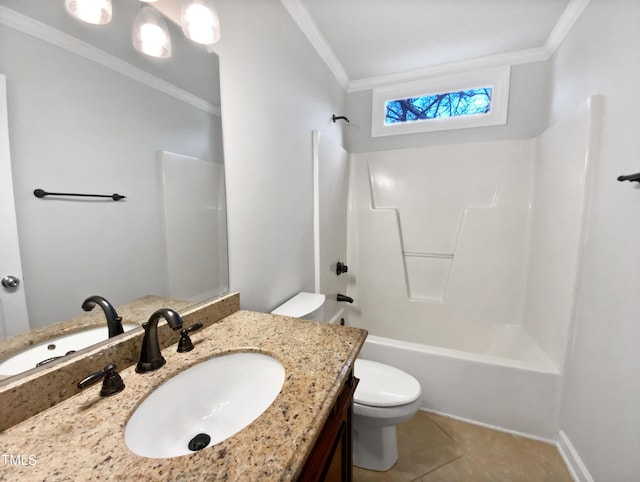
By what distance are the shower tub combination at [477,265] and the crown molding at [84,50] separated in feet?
5.16

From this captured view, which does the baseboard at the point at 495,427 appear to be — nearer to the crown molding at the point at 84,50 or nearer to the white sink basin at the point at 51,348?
the white sink basin at the point at 51,348

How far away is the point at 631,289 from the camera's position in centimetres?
104

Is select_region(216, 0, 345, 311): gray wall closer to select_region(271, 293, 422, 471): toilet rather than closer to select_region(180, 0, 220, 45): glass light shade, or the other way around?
select_region(180, 0, 220, 45): glass light shade

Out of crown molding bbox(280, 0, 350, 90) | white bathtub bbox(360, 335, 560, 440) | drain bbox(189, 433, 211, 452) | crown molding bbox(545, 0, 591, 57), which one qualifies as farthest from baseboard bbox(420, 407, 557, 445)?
crown molding bbox(280, 0, 350, 90)

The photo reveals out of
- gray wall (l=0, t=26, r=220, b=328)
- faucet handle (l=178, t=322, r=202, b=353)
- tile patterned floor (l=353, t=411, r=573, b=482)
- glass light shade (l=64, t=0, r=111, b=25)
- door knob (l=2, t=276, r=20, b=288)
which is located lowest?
tile patterned floor (l=353, t=411, r=573, b=482)

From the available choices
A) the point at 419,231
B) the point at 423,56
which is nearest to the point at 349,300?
the point at 419,231

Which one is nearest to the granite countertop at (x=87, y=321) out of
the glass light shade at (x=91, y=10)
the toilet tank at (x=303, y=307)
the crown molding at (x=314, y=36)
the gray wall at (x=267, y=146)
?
the gray wall at (x=267, y=146)

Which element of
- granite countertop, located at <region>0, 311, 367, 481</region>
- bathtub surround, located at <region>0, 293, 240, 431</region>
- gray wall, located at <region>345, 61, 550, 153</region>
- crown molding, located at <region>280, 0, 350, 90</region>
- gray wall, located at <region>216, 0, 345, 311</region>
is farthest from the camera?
gray wall, located at <region>345, 61, 550, 153</region>

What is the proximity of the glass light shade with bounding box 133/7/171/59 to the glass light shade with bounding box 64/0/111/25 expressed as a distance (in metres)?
0.08

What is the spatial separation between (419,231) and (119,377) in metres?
2.36

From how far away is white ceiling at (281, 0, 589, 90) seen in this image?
5.20ft

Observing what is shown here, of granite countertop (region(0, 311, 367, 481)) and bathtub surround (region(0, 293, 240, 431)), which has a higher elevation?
bathtub surround (region(0, 293, 240, 431))

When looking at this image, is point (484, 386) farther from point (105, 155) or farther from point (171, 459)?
point (105, 155)

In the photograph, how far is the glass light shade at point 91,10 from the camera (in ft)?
2.09
